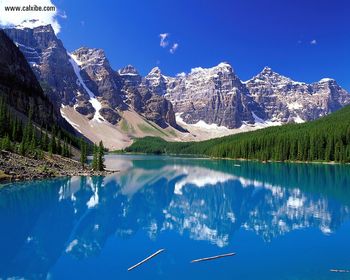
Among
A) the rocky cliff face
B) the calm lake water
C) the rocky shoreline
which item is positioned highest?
the rocky cliff face

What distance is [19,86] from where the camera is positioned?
147750 mm

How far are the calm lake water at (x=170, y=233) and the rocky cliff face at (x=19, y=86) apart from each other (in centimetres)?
9394

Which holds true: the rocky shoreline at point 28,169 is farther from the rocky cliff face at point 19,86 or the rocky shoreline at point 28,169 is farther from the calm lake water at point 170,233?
the rocky cliff face at point 19,86

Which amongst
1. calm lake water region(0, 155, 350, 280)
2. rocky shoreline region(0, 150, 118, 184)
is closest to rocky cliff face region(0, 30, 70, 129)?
rocky shoreline region(0, 150, 118, 184)

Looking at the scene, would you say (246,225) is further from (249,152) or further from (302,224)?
(249,152)

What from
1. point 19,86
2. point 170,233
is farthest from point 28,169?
point 19,86

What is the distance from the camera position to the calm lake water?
71.7 ft

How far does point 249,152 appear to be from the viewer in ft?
560

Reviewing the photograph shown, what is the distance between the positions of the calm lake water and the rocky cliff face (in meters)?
93.9

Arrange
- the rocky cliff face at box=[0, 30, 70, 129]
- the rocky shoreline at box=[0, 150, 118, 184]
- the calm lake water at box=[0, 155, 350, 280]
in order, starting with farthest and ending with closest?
the rocky cliff face at box=[0, 30, 70, 129] < the rocky shoreline at box=[0, 150, 118, 184] < the calm lake water at box=[0, 155, 350, 280]

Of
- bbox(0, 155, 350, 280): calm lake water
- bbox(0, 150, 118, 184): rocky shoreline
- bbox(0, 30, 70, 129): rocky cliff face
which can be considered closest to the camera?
bbox(0, 155, 350, 280): calm lake water

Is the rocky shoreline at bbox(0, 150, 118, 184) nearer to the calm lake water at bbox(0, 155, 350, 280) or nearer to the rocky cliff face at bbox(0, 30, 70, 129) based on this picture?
the calm lake water at bbox(0, 155, 350, 280)

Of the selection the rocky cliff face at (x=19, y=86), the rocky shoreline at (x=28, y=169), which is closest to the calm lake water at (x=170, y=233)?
the rocky shoreline at (x=28, y=169)

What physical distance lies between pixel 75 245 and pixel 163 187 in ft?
139
